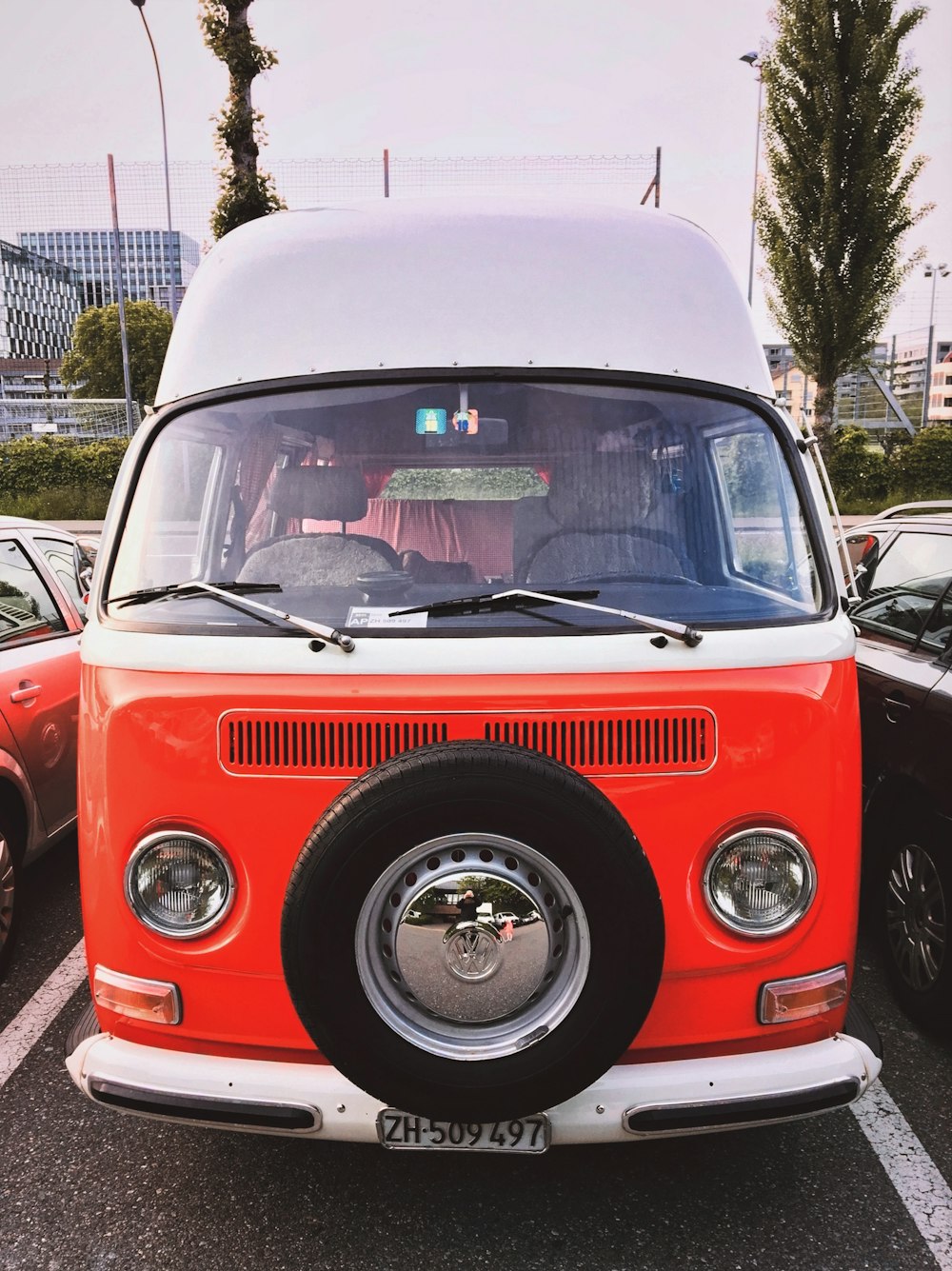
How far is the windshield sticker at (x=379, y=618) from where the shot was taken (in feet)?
8.39

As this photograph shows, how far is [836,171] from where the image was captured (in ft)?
70.2

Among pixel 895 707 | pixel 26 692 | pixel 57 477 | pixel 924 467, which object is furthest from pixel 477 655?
pixel 57 477

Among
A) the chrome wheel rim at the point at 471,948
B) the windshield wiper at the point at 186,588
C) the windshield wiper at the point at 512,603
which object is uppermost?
the windshield wiper at the point at 186,588

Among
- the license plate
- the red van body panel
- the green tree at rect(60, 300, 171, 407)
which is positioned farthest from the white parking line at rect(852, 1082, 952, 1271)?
the green tree at rect(60, 300, 171, 407)

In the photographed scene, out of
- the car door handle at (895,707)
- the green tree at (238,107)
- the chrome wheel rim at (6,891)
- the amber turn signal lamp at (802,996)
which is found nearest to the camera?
the amber turn signal lamp at (802,996)

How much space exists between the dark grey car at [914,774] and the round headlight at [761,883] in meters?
1.08

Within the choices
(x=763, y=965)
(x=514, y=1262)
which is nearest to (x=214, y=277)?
(x=763, y=965)

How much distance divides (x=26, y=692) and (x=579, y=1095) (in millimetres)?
3135

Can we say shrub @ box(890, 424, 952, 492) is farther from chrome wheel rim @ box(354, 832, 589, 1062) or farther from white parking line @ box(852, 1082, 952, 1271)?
chrome wheel rim @ box(354, 832, 589, 1062)

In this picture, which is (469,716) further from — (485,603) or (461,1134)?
(461,1134)

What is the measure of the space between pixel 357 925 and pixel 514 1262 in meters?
1.09

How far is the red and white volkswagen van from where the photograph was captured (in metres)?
2.25

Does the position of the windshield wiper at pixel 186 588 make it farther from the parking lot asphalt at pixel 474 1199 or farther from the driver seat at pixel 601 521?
the parking lot asphalt at pixel 474 1199

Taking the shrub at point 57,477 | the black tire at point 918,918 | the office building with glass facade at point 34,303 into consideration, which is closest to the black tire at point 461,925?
the black tire at point 918,918
